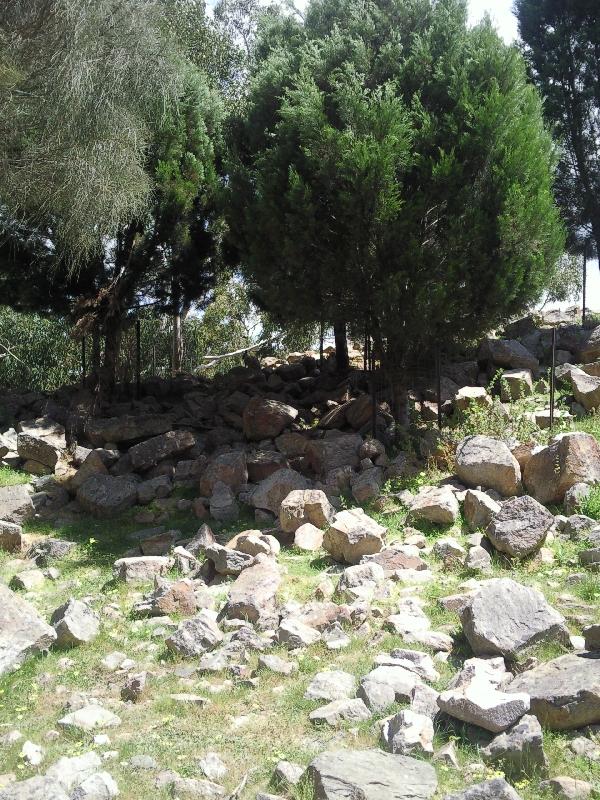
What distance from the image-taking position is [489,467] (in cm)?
774

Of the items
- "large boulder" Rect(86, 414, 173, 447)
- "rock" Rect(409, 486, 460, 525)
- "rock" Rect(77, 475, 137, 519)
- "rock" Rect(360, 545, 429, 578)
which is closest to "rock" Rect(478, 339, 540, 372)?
"rock" Rect(409, 486, 460, 525)

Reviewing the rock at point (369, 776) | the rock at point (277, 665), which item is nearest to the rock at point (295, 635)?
the rock at point (277, 665)

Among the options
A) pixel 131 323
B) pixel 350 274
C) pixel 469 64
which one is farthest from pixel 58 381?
pixel 469 64

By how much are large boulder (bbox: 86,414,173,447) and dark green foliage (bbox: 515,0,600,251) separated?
29.6 ft

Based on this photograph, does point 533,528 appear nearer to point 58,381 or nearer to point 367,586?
point 367,586

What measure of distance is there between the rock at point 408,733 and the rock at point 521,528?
2.54 meters

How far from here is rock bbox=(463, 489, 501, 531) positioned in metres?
7.11

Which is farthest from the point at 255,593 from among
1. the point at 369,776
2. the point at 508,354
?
the point at 508,354

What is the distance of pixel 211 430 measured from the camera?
1110 centimetres

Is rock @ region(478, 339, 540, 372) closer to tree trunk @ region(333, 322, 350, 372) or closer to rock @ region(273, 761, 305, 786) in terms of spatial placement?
tree trunk @ region(333, 322, 350, 372)

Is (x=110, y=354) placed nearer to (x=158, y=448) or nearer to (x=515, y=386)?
(x=158, y=448)

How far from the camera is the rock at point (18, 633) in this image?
5.22 m

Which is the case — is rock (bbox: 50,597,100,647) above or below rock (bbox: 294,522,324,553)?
below

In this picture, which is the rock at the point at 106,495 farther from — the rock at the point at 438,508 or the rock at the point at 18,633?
the rock at the point at 18,633
